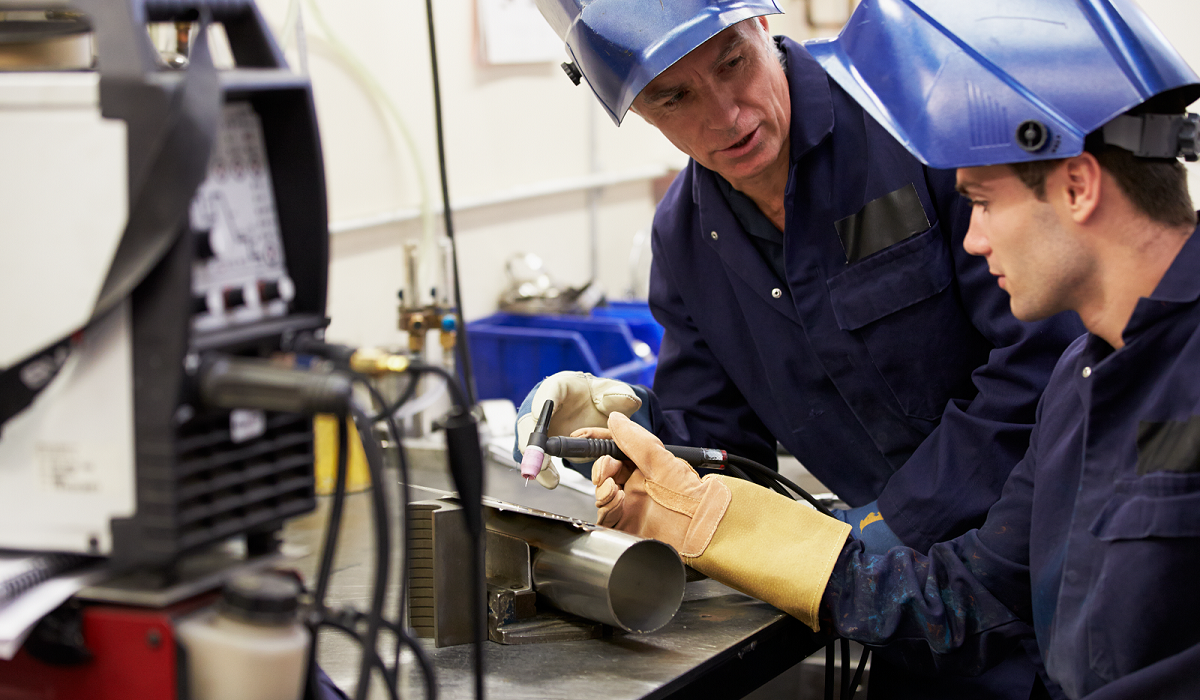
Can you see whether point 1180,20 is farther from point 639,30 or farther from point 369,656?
point 369,656

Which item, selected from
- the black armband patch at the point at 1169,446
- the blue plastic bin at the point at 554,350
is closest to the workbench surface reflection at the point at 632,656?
the black armband patch at the point at 1169,446

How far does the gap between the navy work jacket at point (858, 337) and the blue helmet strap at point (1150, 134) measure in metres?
0.42

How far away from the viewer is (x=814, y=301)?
1.58 meters

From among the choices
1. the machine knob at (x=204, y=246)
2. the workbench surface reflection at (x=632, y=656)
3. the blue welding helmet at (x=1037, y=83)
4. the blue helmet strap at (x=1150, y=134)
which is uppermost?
the blue welding helmet at (x=1037, y=83)

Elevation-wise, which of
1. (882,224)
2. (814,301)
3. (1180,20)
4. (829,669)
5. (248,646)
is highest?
(1180,20)

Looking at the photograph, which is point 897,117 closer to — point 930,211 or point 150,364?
point 930,211

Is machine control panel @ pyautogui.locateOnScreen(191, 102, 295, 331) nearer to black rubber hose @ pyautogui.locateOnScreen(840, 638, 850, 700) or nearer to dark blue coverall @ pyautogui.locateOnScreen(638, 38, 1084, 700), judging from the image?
dark blue coverall @ pyautogui.locateOnScreen(638, 38, 1084, 700)

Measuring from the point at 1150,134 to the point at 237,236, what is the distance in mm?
854

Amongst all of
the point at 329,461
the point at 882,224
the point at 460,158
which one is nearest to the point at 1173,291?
the point at 882,224

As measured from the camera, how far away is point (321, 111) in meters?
2.40

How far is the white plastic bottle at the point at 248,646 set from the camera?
28.6 inches

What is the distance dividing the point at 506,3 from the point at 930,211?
1.84m

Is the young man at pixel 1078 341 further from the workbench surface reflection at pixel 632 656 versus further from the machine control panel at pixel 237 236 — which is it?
the machine control panel at pixel 237 236

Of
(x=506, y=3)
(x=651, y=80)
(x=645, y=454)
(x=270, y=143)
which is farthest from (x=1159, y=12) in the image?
(x=270, y=143)
